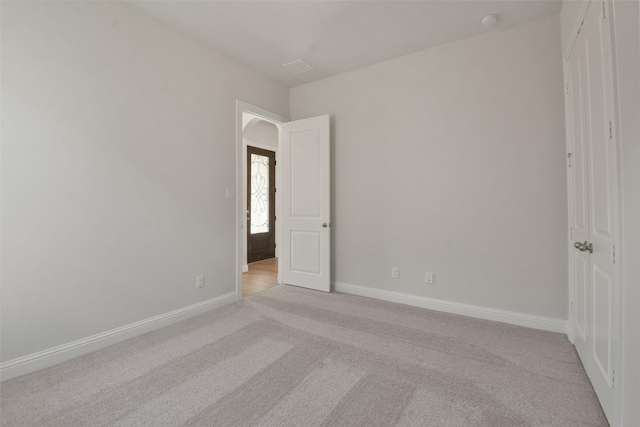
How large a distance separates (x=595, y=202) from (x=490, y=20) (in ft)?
6.23

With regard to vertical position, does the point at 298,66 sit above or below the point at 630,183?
above

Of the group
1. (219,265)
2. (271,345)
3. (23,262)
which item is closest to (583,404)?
(271,345)

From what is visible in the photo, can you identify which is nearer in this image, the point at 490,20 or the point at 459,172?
the point at 490,20

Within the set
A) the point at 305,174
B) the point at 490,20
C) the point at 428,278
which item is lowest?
the point at 428,278

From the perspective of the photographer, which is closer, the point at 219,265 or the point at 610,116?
the point at 610,116

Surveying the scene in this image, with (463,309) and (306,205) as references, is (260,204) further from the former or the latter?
(463,309)

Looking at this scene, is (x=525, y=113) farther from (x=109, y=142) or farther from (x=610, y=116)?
(x=109, y=142)

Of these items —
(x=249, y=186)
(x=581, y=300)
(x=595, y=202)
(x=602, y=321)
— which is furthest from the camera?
(x=249, y=186)

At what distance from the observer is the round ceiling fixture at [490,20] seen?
8.42 feet

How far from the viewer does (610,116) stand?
143 cm

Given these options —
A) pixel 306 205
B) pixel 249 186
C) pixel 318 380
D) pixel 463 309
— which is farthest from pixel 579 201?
pixel 249 186

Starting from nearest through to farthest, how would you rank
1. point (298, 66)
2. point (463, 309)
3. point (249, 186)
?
point (463, 309) < point (298, 66) < point (249, 186)

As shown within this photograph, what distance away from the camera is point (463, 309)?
2980mm

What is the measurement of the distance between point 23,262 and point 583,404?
354cm
